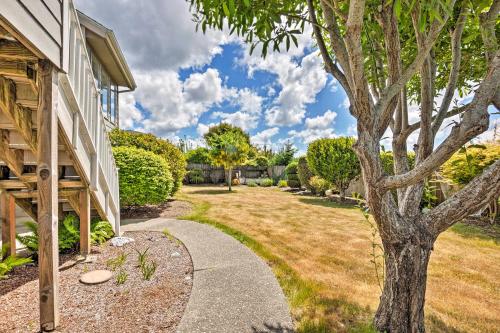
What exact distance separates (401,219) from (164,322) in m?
2.21

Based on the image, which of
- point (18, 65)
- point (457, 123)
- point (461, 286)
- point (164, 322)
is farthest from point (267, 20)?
point (461, 286)

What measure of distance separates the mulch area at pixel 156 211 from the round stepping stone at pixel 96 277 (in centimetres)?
357

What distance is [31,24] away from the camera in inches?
70.6

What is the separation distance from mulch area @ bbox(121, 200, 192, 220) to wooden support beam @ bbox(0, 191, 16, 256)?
322 centimetres

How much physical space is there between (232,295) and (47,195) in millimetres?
2005

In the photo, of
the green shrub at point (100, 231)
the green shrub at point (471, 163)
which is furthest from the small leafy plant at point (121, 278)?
the green shrub at point (471, 163)

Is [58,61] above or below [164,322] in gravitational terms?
above

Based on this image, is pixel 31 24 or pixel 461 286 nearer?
pixel 31 24

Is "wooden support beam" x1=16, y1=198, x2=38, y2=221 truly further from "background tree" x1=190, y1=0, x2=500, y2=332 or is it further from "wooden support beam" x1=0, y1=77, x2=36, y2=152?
"background tree" x1=190, y1=0, x2=500, y2=332

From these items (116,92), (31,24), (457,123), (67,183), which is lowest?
(67,183)

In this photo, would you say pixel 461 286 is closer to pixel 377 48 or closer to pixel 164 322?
pixel 377 48

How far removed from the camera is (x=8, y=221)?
3457mm

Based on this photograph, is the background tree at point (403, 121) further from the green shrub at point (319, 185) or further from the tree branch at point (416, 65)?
the green shrub at point (319, 185)

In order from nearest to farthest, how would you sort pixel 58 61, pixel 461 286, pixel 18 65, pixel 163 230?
pixel 18 65 < pixel 58 61 < pixel 461 286 < pixel 163 230
